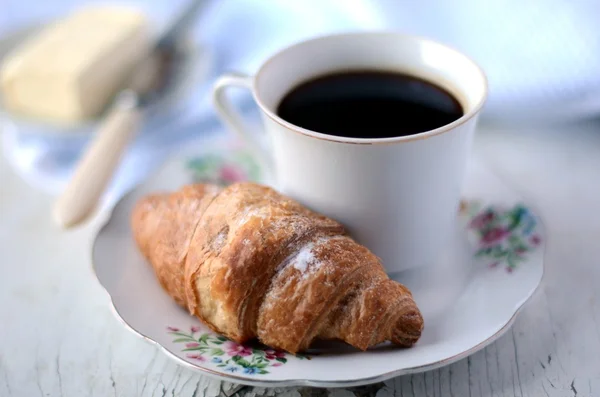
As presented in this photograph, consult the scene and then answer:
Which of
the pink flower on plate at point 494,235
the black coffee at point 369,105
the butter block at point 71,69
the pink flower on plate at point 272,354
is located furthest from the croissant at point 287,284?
the butter block at point 71,69

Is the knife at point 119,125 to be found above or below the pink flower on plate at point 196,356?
below

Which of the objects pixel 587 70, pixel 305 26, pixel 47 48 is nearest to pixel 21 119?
pixel 47 48

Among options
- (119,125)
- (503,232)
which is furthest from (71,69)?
(503,232)

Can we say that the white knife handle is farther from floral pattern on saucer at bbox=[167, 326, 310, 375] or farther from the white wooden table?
floral pattern on saucer at bbox=[167, 326, 310, 375]

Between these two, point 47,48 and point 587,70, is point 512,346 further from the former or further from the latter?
point 47,48

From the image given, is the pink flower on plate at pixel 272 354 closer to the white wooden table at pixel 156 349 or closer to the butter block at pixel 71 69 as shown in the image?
the white wooden table at pixel 156 349

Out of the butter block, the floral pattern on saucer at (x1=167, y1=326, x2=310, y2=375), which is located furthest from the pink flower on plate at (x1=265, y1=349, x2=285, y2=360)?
the butter block

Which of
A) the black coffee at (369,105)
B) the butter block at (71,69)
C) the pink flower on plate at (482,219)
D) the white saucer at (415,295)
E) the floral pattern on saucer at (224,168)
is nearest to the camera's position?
the white saucer at (415,295)

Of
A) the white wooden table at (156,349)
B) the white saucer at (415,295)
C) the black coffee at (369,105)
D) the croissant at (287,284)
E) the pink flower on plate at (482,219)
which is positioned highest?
the black coffee at (369,105)
